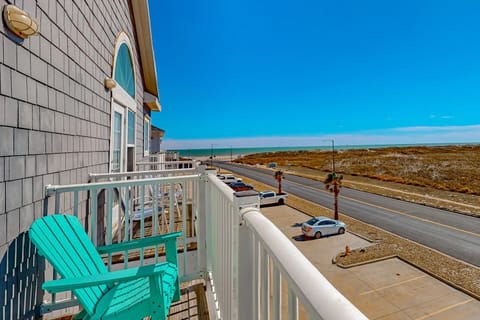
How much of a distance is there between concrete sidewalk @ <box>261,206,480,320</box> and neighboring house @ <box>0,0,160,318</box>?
27.2ft

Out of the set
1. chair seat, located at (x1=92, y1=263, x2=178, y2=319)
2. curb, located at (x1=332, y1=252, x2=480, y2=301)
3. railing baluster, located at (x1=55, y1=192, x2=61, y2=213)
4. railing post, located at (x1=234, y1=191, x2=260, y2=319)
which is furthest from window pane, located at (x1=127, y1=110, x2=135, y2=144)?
curb, located at (x1=332, y1=252, x2=480, y2=301)

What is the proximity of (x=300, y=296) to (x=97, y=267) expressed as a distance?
1838mm

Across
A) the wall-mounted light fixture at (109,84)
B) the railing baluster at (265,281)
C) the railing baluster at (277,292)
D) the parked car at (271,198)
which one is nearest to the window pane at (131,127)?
the wall-mounted light fixture at (109,84)

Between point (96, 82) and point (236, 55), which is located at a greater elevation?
point (236, 55)

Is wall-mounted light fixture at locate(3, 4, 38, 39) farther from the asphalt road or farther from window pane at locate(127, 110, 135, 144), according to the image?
the asphalt road

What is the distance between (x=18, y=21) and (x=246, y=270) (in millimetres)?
2125

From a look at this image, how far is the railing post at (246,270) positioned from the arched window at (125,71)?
13.0 ft

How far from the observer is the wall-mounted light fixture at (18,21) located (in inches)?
62.1

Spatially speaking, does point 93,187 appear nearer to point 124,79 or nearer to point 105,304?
point 105,304

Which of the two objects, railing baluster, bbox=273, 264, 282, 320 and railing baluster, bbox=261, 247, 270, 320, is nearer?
railing baluster, bbox=273, 264, 282, 320

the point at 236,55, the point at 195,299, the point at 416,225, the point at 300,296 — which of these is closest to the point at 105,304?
the point at 195,299

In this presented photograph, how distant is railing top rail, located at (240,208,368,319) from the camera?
1.49 feet

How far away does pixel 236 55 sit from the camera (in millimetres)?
19781

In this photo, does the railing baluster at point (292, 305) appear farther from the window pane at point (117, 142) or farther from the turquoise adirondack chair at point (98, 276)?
the window pane at point (117, 142)
